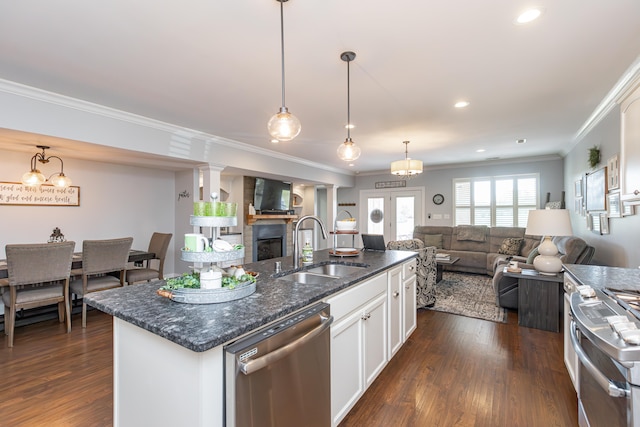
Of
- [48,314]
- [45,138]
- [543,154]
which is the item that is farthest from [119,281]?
[543,154]

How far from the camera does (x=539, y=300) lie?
3.29m

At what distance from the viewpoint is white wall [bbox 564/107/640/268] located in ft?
8.79

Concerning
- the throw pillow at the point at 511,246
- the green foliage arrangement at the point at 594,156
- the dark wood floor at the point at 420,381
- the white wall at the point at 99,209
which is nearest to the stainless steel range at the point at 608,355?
the dark wood floor at the point at 420,381

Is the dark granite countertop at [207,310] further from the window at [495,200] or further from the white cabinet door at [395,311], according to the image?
the window at [495,200]

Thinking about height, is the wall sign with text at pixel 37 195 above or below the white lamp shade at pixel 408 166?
below

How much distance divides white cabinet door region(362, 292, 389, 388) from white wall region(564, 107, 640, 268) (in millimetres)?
2266

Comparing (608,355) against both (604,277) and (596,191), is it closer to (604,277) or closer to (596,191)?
(604,277)

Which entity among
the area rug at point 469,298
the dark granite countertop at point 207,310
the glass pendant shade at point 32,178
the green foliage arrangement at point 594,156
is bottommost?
the area rug at point 469,298

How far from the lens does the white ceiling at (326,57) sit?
1.75 meters

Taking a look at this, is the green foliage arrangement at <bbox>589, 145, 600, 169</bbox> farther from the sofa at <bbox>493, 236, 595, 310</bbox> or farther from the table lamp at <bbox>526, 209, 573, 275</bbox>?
the table lamp at <bbox>526, 209, 573, 275</bbox>

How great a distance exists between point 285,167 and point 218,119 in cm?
235

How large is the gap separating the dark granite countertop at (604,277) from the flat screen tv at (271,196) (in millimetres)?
5089

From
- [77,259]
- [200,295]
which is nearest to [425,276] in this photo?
[200,295]

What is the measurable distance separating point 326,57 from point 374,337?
2.11 metres
